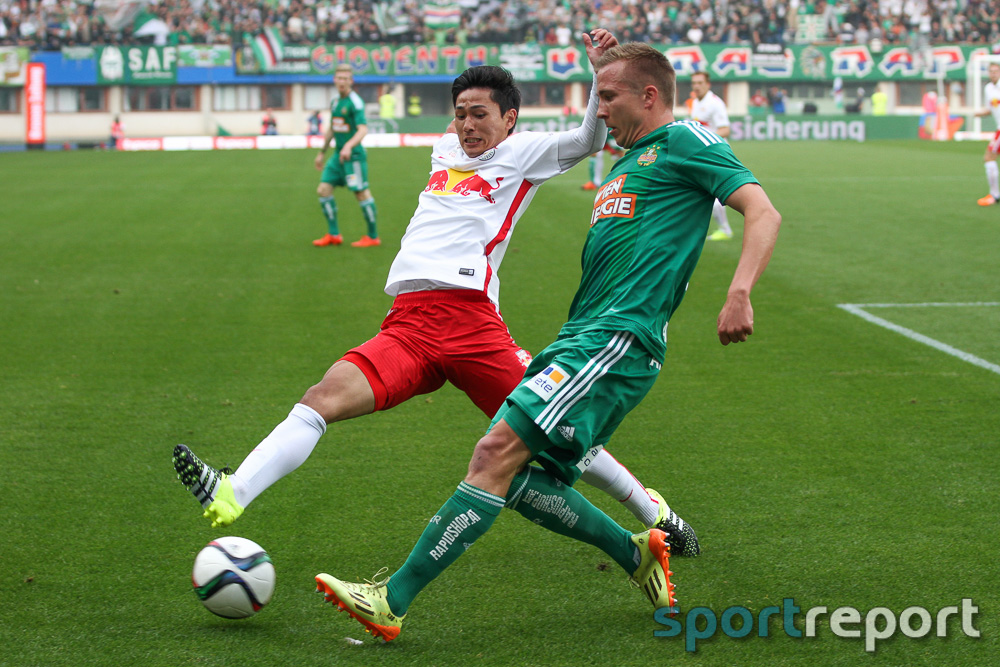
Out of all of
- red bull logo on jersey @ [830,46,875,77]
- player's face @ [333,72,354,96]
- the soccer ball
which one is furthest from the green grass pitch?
red bull logo on jersey @ [830,46,875,77]

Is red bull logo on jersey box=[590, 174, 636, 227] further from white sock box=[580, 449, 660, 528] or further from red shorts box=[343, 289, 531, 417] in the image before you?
white sock box=[580, 449, 660, 528]

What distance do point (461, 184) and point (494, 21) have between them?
166ft

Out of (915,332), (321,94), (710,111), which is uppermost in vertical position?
(321,94)

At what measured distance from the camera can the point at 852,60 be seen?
51281mm

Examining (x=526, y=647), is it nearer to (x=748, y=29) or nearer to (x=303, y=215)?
(x=303, y=215)

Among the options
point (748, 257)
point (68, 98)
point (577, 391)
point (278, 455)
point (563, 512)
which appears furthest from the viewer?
point (68, 98)

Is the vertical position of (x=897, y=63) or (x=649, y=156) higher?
(x=897, y=63)

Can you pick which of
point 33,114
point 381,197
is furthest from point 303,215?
point 33,114

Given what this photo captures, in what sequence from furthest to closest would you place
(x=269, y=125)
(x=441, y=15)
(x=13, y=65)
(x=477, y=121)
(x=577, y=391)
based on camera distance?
(x=441, y=15), (x=269, y=125), (x=13, y=65), (x=477, y=121), (x=577, y=391)

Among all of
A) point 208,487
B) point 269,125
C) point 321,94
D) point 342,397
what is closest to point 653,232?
point 342,397

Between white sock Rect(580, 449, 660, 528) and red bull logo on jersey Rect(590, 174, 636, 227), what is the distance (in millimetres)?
909

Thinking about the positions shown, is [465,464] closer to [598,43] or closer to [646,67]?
[598,43]

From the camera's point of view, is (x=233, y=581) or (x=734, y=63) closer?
(x=233, y=581)

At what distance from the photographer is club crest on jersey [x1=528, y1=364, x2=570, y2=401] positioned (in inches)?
124
